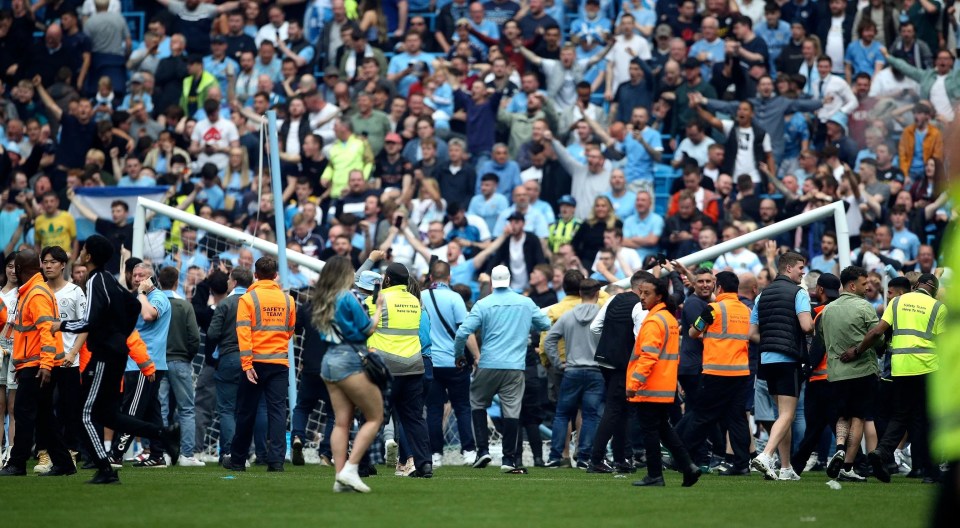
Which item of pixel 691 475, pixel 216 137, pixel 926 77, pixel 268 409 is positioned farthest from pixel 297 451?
pixel 926 77

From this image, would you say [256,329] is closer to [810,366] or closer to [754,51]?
[810,366]

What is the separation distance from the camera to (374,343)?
45.3 feet

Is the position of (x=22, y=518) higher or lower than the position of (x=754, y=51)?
lower

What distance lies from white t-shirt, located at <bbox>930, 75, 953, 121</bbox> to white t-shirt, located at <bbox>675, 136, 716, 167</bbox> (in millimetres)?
3416

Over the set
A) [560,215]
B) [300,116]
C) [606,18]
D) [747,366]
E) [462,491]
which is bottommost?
[462,491]

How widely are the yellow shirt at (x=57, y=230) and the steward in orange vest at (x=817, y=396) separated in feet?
38.2

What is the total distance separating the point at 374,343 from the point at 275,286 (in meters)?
1.27

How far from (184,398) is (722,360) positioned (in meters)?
5.77

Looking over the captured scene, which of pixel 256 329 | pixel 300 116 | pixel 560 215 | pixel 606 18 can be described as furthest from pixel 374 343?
pixel 606 18

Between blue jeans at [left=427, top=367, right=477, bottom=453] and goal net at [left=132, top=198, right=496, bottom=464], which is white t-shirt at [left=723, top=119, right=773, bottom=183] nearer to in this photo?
goal net at [left=132, top=198, right=496, bottom=464]

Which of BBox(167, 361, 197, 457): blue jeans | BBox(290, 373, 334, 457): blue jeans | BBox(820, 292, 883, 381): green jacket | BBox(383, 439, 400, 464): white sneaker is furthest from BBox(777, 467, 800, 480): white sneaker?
BBox(167, 361, 197, 457): blue jeans

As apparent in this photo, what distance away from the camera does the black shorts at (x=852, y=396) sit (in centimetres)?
1370

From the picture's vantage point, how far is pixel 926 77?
72.7ft

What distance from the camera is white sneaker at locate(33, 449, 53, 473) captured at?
13.5m
